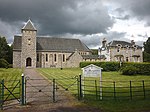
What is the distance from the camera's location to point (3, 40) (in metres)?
70.0

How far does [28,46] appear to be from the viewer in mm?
56812

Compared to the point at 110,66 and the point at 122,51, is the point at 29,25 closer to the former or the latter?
the point at 110,66

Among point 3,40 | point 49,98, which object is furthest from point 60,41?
point 49,98

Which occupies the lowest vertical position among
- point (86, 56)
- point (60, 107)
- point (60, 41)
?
point (60, 107)

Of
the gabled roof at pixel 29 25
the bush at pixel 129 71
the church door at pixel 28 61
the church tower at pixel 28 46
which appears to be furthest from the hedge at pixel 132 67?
the gabled roof at pixel 29 25

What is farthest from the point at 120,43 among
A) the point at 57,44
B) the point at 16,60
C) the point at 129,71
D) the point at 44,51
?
the point at 129,71

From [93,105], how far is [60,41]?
57.0 metres

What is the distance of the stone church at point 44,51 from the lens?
5667cm

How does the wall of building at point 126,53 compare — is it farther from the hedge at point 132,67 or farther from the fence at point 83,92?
the fence at point 83,92

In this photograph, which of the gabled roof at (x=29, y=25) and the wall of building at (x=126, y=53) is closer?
the gabled roof at (x=29, y=25)

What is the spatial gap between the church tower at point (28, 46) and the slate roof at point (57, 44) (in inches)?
130

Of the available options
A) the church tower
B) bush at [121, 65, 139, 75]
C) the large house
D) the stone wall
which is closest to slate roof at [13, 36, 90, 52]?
the church tower

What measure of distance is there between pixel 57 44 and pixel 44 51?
591cm

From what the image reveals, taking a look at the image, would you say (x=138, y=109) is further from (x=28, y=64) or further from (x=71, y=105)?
(x=28, y=64)
